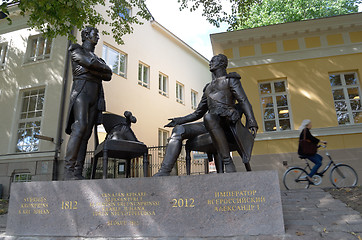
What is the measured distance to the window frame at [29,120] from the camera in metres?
12.7

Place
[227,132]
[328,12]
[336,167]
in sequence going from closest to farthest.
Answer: [227,132], [336,167], [328,12]

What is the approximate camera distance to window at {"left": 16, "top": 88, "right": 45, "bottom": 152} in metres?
12.7

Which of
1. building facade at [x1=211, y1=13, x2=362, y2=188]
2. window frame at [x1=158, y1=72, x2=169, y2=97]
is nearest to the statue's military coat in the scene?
building facade at [x1=211, y1=13, x2=362, y2=188]

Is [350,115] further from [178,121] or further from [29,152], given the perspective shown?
[29,152]

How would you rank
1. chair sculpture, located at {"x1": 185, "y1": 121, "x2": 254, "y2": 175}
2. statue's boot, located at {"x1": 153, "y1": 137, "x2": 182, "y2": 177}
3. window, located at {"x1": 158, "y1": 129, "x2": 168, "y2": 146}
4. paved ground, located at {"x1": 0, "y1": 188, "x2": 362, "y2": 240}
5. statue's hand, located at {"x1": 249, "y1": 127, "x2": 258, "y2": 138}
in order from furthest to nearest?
window, located at {"x1": 158, "y1": 129, "x2": 168, "y2": 146} < statue's hand, located at {"x1": 249, "y1": 127, "x2": 258, "y2": 138} < chair sculpture, located at {"x1": 185, "y1": 121, "x2": 254, "y2": 175} < statue's boot, located at {"x1": 153, "y1": 137, "x2": 182, "y2": 177} < paved ground, located at {"x1": 0, "y1": 188, "x2": 362, "y2": 240}

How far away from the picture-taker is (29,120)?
42.8ft

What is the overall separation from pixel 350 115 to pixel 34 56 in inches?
548

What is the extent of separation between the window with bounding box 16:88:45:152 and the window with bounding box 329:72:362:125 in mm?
11995

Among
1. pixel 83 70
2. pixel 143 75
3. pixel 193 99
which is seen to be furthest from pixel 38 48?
pixel 193 99

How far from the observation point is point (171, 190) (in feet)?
11.6

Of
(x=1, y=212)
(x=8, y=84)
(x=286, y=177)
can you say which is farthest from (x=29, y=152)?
(x=286, y=177)

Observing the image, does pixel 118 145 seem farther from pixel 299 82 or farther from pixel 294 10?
pixel 294 10

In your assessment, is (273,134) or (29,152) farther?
(29,152)

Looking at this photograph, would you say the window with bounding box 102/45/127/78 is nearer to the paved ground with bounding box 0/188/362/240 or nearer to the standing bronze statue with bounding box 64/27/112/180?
the standing bronze statue with bounding box 64/27/112/180
